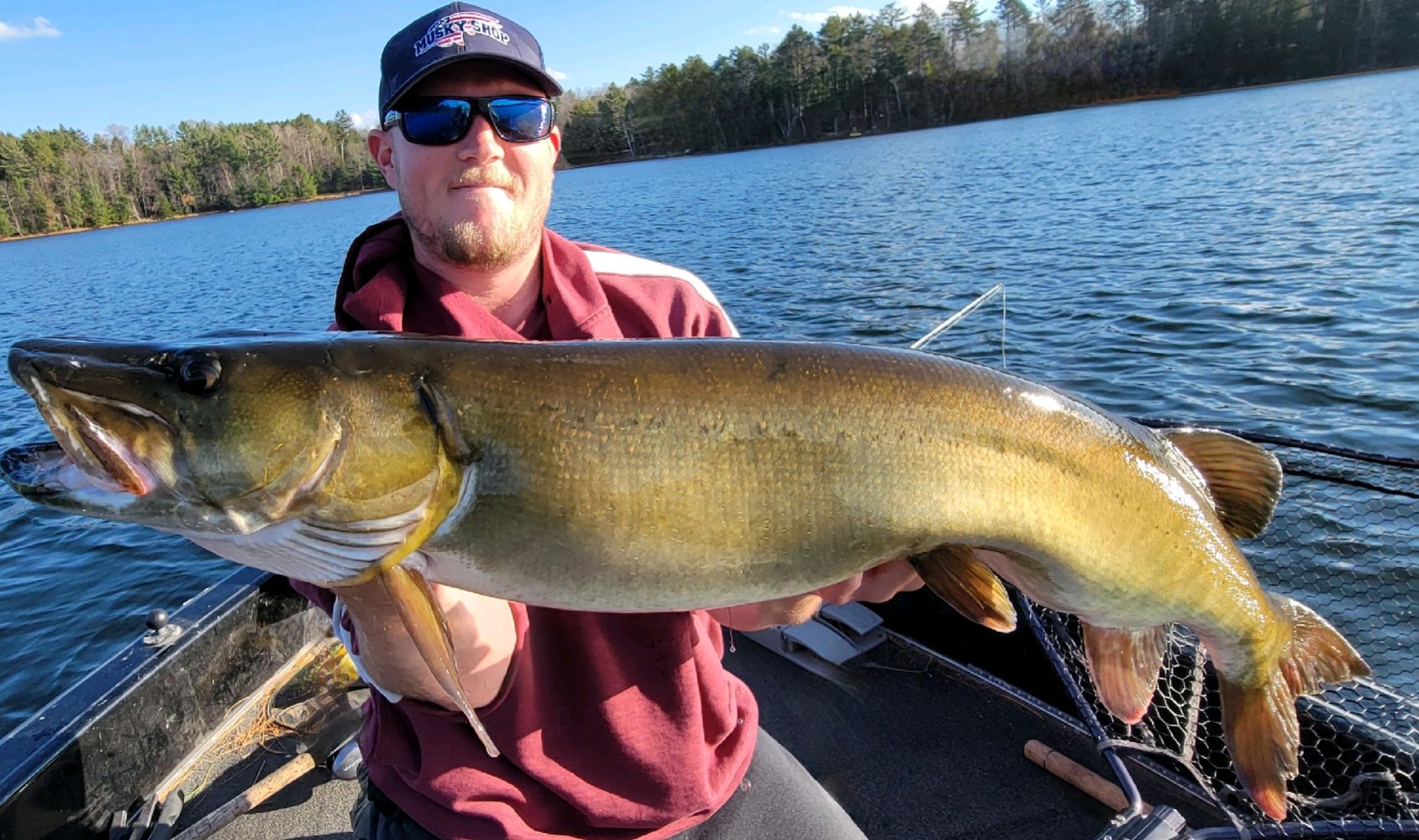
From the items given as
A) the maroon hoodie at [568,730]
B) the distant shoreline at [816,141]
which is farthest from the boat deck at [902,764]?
the distant shoreline at [816,141]

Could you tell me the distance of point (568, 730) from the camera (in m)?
2.20

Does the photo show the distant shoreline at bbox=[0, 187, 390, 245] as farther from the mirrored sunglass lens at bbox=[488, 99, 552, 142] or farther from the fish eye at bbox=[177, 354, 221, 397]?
the fish eye at bbox=[177, 354, 221, 397]

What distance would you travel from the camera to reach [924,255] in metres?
19.0

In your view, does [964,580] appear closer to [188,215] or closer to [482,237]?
[482,237]

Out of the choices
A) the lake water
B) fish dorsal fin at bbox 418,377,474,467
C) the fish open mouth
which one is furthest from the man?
the lake water

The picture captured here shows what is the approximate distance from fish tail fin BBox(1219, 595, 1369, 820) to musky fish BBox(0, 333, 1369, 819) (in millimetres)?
683

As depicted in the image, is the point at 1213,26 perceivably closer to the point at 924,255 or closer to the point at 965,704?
the point at 924,255

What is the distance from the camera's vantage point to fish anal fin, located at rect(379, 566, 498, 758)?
1656 millimetres

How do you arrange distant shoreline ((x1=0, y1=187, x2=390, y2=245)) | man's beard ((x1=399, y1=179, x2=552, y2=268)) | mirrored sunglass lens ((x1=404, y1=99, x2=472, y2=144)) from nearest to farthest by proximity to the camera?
man's beard ((x1=399, y1=179, x2=552, y2=268))
mirrored sunglass lens ((x1=404, y1=99, x2=472, y2=144))
distant shoreline ((x1=0, y1=187, x2=390, y2=245))

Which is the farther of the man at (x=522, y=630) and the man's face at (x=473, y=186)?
the man's face at (x=473, y=186)

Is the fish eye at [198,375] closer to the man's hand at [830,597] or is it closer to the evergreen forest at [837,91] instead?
the man's hand at [830,597]

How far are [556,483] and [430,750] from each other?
0.89m

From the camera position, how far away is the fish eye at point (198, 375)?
1.70 m

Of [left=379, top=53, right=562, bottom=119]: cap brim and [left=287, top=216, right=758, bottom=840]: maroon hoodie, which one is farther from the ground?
[left=379, top=53, right=562, bottom=119]: cap brim
